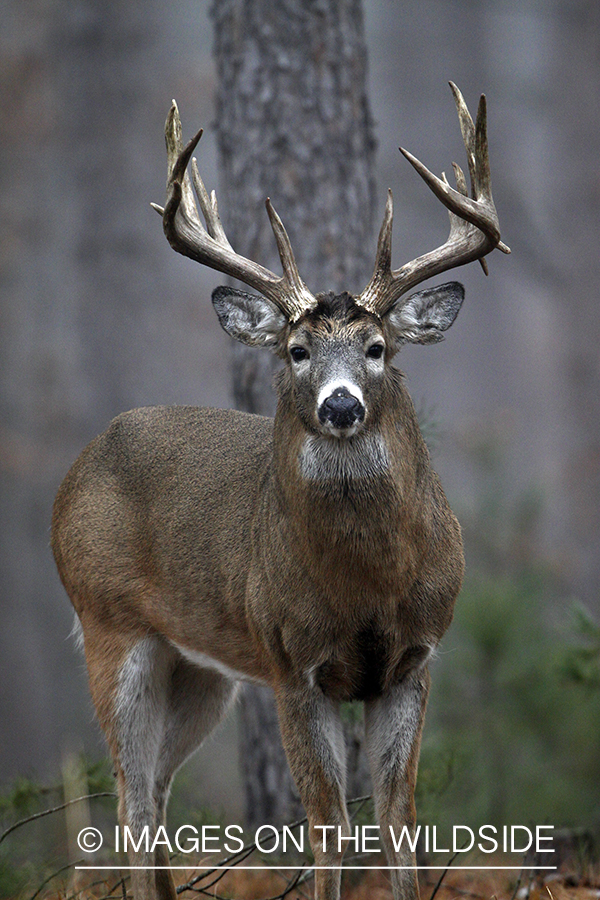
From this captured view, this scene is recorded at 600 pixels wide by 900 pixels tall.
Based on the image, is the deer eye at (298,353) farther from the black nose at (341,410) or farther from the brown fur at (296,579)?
the black nose at (341,410)

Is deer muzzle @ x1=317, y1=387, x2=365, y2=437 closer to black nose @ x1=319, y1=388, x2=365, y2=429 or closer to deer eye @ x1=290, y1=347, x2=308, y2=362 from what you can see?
black nose @ x1=319, y1=388, x2=365, y2=429

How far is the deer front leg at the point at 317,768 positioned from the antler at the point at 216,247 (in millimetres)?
1439

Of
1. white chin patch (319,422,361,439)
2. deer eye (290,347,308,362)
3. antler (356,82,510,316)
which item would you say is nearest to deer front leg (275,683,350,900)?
white chin patch (319,422,361,439)

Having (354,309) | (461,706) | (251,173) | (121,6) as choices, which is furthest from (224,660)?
(121,6)

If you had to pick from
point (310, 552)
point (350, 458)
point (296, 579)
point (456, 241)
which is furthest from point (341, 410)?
point (456, 241)

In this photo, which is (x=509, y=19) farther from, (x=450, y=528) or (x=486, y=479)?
(x=450, y=528)

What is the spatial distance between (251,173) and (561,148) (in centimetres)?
1298

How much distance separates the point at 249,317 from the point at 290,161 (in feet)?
6.70

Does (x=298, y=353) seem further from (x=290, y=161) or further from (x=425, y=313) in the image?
(x=290, y=161)

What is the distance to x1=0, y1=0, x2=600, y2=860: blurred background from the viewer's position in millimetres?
16047

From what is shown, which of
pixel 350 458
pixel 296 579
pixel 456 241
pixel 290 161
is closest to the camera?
pixel 350 458

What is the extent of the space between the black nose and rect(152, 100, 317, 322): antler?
1.73ft

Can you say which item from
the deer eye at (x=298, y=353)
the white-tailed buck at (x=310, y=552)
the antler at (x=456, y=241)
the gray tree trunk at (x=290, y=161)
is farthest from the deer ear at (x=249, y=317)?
the gray tree trunk at (x=290, y=161)

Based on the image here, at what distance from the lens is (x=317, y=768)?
13.1 ft
